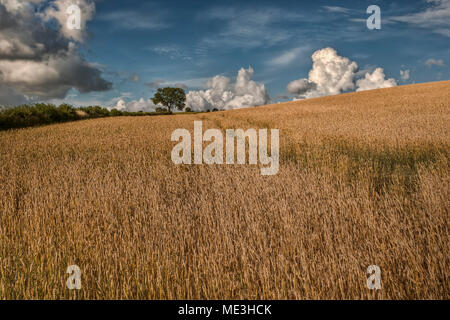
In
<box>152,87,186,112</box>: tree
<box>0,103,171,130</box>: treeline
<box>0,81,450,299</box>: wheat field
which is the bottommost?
<box>0,81,450,299</box>: wheat field

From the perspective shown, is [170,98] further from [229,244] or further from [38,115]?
[229,244]

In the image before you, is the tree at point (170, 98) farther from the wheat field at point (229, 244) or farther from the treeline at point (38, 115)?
the wheat field at point (229, 244)

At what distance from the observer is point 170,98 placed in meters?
86.7

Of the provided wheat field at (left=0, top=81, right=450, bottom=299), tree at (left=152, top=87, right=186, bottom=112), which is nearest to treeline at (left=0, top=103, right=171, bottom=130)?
wheat field at (left=0, top=81, right=450, bottom=299)

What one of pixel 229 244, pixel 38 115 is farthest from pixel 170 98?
pixel 229 244

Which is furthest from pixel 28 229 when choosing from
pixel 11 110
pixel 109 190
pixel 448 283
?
pixel 11 110

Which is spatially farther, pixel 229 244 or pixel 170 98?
pixel 170 98

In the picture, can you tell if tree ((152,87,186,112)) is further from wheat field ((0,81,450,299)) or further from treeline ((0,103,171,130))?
wheat field ((0,81,450,299))

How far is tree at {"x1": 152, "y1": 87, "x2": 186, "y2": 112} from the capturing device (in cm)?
8644

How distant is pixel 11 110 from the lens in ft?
81.0

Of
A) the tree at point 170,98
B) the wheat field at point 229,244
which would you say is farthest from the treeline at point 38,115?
the tree at point 170,98

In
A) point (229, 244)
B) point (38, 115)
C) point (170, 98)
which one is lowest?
point (229, 244)
